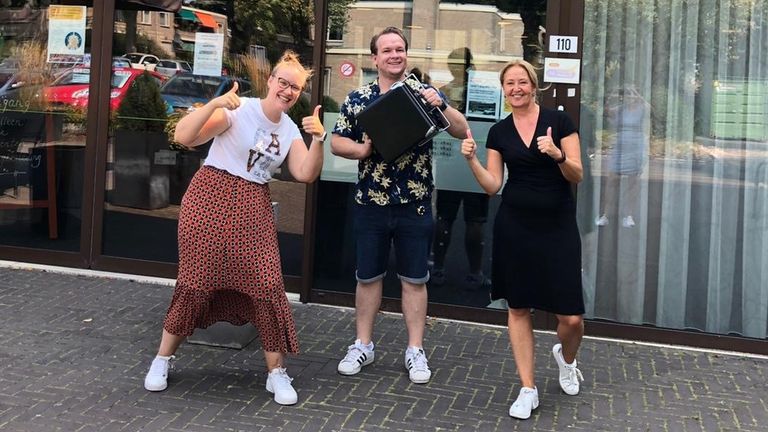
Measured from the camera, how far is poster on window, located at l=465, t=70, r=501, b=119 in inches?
211

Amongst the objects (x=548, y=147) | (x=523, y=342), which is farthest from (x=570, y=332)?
(x=548, y=147)

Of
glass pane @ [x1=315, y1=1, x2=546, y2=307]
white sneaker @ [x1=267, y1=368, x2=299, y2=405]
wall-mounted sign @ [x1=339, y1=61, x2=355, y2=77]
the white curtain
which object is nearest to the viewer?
white sneaker @ [x1=267, y1=368, x2=299, y2=405]

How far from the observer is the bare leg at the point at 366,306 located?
174 inches

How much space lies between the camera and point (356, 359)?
14.2ft

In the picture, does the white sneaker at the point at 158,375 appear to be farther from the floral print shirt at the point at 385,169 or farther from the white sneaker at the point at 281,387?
the floral print shirt at the point at 385,169

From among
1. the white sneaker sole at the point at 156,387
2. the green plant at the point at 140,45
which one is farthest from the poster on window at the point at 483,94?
the white sneaker sole at the point at 156,387

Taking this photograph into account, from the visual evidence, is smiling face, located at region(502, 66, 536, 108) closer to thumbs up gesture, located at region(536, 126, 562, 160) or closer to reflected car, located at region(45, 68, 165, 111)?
thumbs up gesture, located at region(536, 126, 562, 160)

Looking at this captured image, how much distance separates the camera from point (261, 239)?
12.5 feet

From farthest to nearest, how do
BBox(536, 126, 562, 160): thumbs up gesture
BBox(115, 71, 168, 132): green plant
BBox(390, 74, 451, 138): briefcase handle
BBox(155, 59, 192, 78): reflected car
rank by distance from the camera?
BBox(115, 71, 168, 132): green plant → BBox(155, 59, 192, 78): reflected car → BBox(390, 74, 451, 138): briefcase handle → BBox(536, 126, 562, 160): thumbs up gesture

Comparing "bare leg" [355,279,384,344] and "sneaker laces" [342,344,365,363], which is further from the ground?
"bare leg" [355,279,384,344]

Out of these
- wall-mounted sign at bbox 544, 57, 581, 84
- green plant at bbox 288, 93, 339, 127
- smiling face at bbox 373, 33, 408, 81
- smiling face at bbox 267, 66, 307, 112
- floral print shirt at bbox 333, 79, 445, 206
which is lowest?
floral print shirt at bbox 333, 79, 445, 206

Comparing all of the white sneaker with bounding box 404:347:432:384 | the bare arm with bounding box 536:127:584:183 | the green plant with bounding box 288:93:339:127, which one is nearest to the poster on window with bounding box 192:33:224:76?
the green plant with bounding box 288:93:339:127

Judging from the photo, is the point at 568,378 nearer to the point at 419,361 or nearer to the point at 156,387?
the point at 419,361

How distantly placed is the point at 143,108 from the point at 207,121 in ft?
8.95
